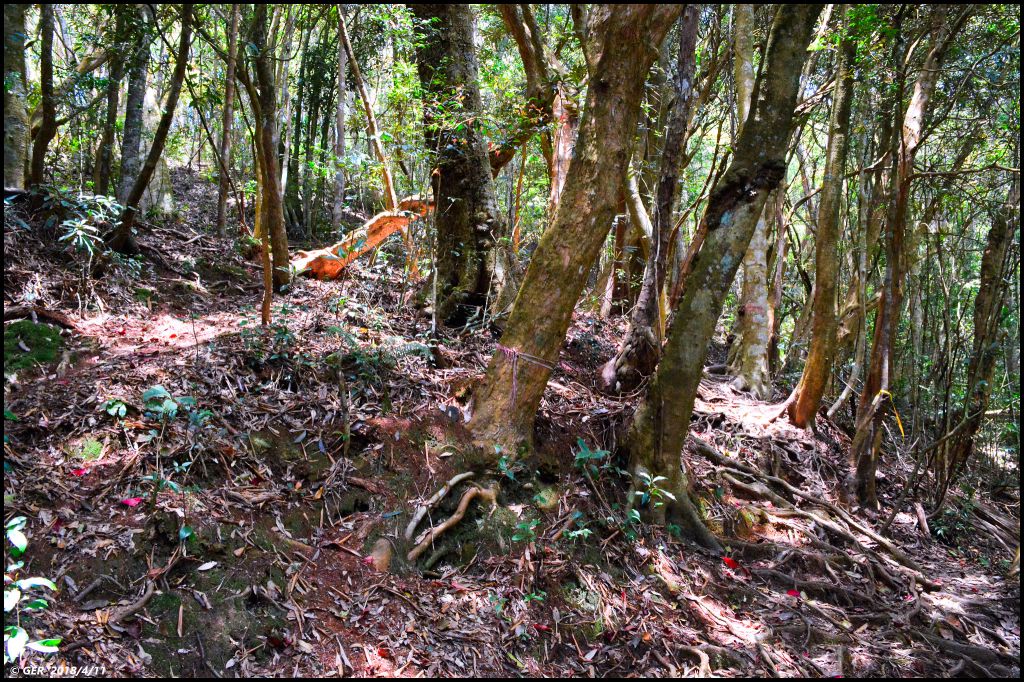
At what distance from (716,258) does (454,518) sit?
9.33 feet

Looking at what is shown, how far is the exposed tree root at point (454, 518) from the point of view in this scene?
3.82m

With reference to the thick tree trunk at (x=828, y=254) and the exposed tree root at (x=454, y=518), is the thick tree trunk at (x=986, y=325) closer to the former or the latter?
the thick tree trunk at (x=828, y=254)

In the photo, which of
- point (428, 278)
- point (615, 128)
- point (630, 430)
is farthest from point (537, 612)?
point (428, 278)

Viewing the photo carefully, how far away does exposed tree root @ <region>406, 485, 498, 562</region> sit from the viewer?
12.5 ft

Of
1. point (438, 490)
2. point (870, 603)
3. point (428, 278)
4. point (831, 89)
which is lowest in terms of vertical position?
point (870, 603)

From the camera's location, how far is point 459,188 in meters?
6.25

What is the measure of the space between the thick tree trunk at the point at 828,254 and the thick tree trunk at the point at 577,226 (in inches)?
150

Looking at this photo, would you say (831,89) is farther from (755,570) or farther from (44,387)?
(44,387)

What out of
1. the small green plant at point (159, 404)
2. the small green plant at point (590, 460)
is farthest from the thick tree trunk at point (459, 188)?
the small green plant at point (159, 404)

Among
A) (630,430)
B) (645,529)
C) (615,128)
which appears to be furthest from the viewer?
(630,430)

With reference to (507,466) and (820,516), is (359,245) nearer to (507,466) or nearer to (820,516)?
(507,466)

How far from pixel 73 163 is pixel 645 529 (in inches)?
368

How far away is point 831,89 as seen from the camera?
8.84 m

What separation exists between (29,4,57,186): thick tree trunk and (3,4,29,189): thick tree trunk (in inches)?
6.0
